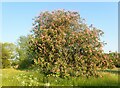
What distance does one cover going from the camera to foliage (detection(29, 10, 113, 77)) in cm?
1162

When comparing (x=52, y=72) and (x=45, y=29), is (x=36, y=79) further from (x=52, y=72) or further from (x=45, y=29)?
(x=45, y=29)

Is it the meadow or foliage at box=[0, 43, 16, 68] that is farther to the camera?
foliage at box=[0, 43, 16, 68]

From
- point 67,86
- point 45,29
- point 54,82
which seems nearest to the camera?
point 67,86

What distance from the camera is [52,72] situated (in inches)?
458

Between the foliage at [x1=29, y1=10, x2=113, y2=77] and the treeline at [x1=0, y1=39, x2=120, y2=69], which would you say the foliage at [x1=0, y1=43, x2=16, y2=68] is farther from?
the foliage at [x1=29, y1=10, x2=113, y2=77]

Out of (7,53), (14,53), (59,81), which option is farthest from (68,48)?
(14,53)

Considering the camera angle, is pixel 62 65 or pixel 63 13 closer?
pixel 62 65

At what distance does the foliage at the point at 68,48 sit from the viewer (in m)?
11.6

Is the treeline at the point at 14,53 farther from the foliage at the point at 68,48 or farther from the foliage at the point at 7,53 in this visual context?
the foliage at the point at 68,48

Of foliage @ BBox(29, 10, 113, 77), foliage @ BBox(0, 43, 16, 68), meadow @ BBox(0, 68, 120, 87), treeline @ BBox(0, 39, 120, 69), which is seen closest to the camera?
meadow @ BBox(0, 68, 120, 87)

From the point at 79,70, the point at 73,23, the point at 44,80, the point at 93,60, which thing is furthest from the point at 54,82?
the point at 73,23

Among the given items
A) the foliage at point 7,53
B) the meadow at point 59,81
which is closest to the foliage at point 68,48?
the meadow at point 59,81

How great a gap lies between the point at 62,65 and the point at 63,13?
8.65 feet

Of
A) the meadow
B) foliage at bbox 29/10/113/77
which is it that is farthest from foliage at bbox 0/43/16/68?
the meadow
